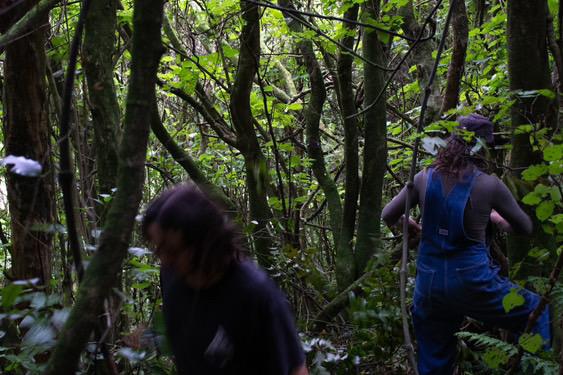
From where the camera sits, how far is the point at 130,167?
4.29 ft

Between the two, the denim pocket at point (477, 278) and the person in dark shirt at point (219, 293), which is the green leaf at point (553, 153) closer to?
the denim pocket at point (477, 278)

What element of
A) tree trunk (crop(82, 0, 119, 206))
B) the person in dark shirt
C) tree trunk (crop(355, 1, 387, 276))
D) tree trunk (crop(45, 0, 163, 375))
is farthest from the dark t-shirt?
tree trunk (crop(355, 1, 387, 276))

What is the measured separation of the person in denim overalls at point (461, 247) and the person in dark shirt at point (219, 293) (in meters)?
1.80

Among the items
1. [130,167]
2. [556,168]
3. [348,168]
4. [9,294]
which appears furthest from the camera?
[348,168]

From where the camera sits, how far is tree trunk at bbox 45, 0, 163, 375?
4.07 ft

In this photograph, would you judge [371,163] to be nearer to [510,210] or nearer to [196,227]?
[510,210]

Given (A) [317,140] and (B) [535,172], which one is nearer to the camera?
(B) [535,172]

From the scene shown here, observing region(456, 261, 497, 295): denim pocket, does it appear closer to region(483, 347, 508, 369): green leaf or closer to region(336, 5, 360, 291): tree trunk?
region(483, 347, 508, 369): green leaf

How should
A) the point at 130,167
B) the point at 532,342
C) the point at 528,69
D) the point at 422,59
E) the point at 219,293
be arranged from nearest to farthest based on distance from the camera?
the point at 130,167, the point at 219,293, the point at 532,342, the point at 528,69, the point at 422,59

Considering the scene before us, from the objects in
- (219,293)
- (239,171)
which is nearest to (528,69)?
(219,293)

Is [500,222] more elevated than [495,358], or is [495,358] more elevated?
[500,222]

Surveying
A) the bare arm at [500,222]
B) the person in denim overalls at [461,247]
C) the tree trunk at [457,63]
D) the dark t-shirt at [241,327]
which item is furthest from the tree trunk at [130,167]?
the tree trunk at [457,63]

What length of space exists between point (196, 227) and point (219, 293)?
269 millimetres

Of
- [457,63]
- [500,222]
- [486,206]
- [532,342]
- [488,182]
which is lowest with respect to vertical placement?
[532,342]
